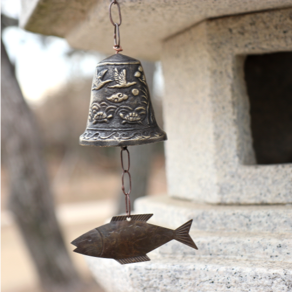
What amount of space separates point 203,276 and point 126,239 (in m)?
0.33

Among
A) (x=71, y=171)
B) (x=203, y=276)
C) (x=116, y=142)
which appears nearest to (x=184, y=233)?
(x=203, y=276)

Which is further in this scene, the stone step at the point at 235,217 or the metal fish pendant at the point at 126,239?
the stone step at the point at 235,217

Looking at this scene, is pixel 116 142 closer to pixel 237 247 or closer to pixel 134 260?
pixel 134 260

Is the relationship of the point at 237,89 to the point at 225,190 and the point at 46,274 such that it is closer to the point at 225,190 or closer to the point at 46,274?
the point at 225,190

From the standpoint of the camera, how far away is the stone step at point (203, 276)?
1.27 meters

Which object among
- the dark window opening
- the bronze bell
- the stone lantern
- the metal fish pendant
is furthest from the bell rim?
the dark window opening

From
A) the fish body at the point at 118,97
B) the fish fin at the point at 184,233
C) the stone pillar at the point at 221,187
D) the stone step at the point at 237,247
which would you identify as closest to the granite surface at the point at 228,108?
the stone pillar at the point at 221,187

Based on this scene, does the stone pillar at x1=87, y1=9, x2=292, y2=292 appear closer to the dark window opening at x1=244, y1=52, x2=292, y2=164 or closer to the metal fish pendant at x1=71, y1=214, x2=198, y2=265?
the metal fish pendant at x1=71, y1=214, x2=198, y2=265

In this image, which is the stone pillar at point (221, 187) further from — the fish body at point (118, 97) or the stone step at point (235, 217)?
the fish body at point (118, 97)

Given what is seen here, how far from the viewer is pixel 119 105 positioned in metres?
1.30

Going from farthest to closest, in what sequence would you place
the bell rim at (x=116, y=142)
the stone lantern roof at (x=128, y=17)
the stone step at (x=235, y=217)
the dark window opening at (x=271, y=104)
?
the dark window opening at (x=271, y=104), the stone step at (x=235, y=217), the stone lantern roof at (x=128, y=17), the bell rim at (x=116, y=142)

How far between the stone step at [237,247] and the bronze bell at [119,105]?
480 mm

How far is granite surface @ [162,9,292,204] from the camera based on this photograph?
60.1 inches

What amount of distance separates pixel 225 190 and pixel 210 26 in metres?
0.72
